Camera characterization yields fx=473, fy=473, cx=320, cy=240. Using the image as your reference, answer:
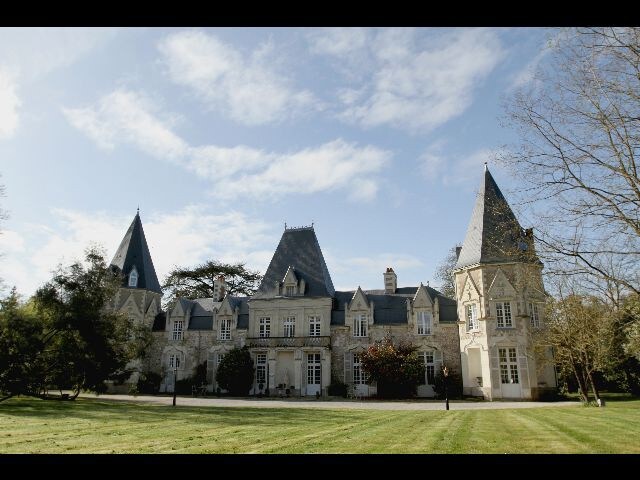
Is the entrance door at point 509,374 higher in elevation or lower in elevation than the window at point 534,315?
lower

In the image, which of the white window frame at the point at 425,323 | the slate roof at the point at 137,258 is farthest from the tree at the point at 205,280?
the white window frame at the point at 425,323

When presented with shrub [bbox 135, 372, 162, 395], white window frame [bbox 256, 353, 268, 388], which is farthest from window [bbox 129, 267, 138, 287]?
white window frame [bbox 256, 353, 268, 388]

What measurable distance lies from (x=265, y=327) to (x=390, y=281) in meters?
10.8

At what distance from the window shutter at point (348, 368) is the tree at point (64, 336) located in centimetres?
1542

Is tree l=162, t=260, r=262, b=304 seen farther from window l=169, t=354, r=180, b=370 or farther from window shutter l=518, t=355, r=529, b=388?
window shutter l=518, t=355, r=529, b=388

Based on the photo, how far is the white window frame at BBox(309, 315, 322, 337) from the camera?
3697 centimetres

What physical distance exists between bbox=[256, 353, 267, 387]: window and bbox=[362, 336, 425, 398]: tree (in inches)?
331

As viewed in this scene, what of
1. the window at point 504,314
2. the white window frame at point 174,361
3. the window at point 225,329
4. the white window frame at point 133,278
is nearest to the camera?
the window at point 504,314

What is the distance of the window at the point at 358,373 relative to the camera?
34531 millimetres

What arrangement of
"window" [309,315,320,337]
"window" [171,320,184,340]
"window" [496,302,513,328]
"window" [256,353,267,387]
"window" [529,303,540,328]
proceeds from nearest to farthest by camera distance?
"window" [496,302,513,328], "window" [529,303,540,328], "window" [256,353,267,387], "window" [309,315,320,337], "window" [171,320,184,340]

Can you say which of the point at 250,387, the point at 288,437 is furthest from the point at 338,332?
the point at 288,437

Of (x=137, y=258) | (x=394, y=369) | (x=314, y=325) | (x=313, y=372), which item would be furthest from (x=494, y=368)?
(x=137, y=258)

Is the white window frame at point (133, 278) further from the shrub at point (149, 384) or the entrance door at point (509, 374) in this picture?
the entrance door at point (509, 374)
